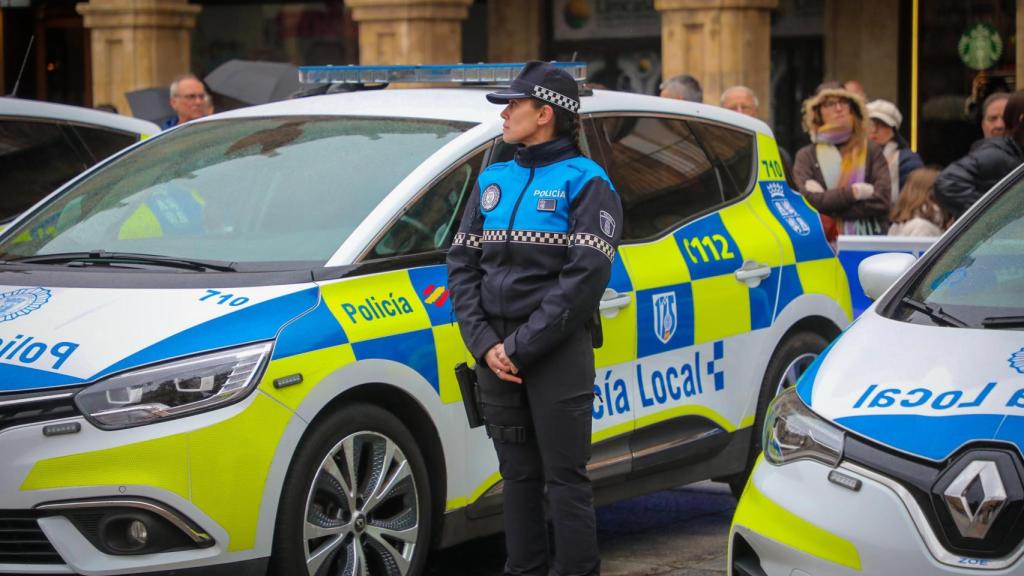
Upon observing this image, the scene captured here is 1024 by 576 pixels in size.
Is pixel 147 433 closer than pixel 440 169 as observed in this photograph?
Yes

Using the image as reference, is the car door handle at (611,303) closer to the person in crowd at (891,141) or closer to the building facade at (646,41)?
the person in crowd at (891,141)

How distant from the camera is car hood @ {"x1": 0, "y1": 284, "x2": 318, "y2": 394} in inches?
181

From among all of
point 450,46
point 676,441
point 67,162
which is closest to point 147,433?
point 676,441

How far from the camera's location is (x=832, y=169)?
9.26 m

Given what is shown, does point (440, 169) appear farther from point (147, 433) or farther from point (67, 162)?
point (67, 162)

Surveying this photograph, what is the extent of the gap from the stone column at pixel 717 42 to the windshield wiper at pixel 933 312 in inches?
349

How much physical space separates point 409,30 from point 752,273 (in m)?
8.55

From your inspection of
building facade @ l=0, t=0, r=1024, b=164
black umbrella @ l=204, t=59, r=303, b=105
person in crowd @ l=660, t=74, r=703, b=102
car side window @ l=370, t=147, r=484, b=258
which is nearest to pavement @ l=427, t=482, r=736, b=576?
car side window @ l=370, t=147, r=484, b=258

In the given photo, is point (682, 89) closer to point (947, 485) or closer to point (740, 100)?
point (740, 100)

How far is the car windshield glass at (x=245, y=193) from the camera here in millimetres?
5379

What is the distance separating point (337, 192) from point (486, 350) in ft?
3.25

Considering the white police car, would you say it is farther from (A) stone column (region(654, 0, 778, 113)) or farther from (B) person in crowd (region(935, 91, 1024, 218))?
(A) stone column (region(654, 0, 778, 113))

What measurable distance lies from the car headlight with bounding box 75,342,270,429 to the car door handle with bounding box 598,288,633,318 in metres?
1.52

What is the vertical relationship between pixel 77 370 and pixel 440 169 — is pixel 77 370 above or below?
below
